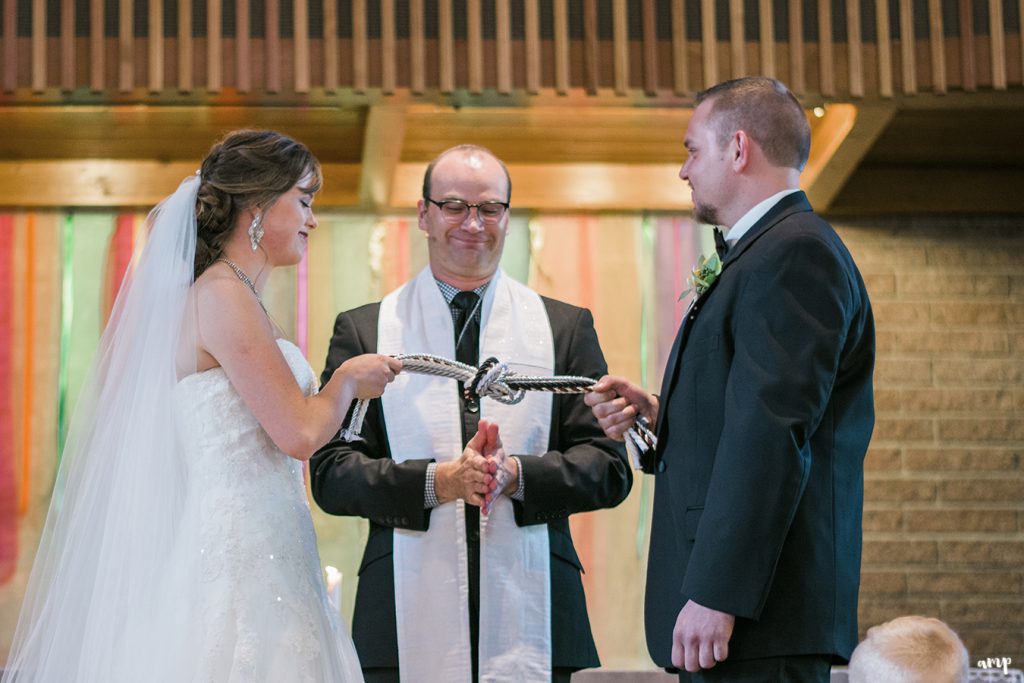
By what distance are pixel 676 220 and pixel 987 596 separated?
81.5 inches

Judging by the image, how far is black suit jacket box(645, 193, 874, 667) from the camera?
239 centimetres

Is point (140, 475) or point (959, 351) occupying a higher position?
point (959, 351)

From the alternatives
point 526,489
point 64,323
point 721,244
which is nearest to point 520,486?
point 526,489

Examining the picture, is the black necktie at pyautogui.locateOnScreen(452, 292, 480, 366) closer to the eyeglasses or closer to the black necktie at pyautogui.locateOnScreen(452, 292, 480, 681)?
the black necktie at pyautogui.locateOnScreen(452, 292, 480, 681)

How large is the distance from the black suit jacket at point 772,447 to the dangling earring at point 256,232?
964 millimetres

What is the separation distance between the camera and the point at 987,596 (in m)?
5.66

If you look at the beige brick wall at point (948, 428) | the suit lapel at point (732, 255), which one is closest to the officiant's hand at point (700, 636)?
the suit lapel at point (732, 255)

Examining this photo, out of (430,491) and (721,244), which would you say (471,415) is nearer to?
(430,491)

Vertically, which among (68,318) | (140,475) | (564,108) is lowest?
(140,475)

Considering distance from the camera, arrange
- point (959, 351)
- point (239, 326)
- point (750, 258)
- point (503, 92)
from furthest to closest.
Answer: point (959, 351) < point (503, 92) < point (239, 326) < point (750, 258)

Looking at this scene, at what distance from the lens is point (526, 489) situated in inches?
129

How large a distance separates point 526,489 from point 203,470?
2.73 ft

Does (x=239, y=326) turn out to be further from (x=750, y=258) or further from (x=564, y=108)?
(x=564, y=108)

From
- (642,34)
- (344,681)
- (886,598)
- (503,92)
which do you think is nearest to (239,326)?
(344,681)
